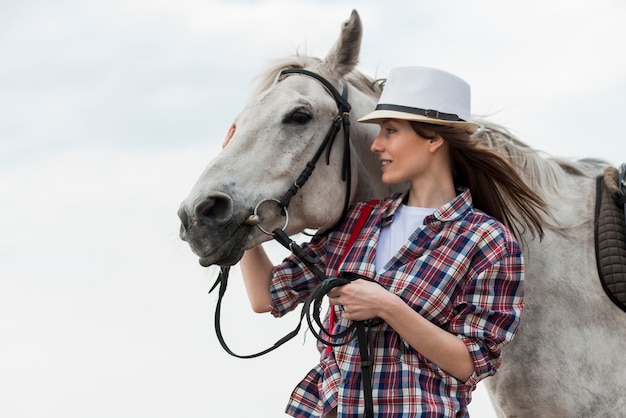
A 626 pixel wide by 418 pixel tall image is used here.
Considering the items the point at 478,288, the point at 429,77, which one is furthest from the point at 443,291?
the point at 429,77

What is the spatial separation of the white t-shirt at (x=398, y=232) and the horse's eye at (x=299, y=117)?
529mm

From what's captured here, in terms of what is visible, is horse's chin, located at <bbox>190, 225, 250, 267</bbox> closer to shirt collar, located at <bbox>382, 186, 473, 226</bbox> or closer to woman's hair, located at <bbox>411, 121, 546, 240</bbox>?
shirt collar, located at <bbox>382, 186, 473, 226</bbox>

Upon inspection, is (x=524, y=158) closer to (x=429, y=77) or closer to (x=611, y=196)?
(x=611, y=196)

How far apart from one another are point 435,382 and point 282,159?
39.3 inches

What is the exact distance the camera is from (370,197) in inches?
126

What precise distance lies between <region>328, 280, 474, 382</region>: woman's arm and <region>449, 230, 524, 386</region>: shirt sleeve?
0.14ft

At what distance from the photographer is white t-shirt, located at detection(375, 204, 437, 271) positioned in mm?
2721

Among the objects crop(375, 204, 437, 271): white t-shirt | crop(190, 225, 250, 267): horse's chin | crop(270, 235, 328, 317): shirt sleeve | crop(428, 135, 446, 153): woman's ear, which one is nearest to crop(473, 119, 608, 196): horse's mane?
crop(428, 135, 446, 153): woman's ear

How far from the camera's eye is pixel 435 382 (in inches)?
101

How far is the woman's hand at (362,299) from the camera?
2.45 metres

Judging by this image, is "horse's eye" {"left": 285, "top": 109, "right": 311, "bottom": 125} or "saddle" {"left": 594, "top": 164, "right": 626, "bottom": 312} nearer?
"horse's eye" {"left": 285, "top": 109, "right": 311, "bottom": 125}

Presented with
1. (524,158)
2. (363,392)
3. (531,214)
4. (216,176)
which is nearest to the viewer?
(363,392)

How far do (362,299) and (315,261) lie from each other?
17.4 inches

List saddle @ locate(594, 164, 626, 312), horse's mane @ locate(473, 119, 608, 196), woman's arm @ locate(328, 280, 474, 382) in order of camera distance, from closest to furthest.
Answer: woman's arm @ locate(328, 280, 474, 382) < saddle @ locate(594, 164, 626, 312) < horse's mane @ locate(473, 119, 608, 196)
